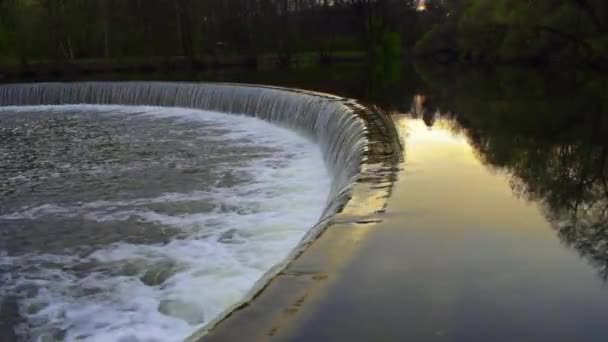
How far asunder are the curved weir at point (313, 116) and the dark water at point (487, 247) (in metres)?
0.38

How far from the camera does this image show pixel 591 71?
30.1m

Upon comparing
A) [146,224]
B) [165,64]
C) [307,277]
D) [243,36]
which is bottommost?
[146,224]

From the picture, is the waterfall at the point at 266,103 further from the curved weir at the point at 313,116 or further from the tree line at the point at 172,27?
the tree line at the point at 172,27

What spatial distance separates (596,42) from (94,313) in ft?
101

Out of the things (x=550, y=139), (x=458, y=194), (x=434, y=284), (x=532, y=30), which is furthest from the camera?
(x=532, y=30)

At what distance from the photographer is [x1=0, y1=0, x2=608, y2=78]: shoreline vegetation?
41.4 metres

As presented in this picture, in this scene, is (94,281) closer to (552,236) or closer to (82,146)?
(552,236)

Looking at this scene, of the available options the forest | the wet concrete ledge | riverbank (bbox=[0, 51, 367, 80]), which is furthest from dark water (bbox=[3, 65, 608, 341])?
riverbank (bbox=[0, 51, 367, 80])

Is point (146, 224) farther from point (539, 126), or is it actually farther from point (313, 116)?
point (539, 126)

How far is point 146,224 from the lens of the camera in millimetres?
9008

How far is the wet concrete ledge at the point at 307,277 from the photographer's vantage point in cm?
370

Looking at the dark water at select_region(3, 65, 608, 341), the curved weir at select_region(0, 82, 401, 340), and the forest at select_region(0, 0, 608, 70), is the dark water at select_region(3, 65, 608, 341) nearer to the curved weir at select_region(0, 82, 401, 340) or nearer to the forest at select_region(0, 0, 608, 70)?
the curved weir at select_region(0, 82, 401, 340)

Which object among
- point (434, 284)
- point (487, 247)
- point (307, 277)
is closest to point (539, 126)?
point (487, 247)

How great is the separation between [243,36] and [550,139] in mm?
42907
